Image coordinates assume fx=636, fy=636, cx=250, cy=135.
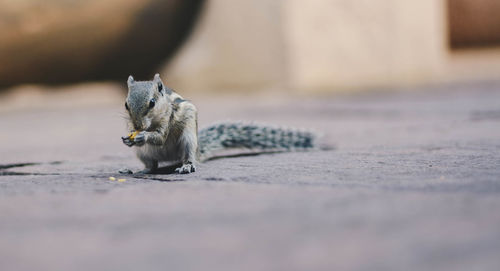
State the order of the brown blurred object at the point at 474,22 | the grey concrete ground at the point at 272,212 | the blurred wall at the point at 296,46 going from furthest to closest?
1. the brown blurred object at the point at 474,22
2. the blurred wall at the point at 296,46
3. the grey concrete ground at the point at 272,212

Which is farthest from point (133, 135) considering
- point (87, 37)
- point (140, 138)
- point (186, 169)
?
point (87, 37)

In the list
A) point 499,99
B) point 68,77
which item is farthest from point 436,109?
point 68,77

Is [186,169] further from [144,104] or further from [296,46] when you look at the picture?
[296,46]

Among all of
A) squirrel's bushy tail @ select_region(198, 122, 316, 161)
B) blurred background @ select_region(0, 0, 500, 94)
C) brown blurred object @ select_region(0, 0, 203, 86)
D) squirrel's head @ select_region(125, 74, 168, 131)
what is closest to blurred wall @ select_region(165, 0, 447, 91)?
blurred background @ select_region(0, 0, 500, 94)

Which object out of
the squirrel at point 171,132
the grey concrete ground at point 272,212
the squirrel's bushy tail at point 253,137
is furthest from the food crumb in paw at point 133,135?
the squirrel's bushy tail at point 253,137

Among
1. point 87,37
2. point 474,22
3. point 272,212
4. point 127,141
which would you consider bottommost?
point 272,212

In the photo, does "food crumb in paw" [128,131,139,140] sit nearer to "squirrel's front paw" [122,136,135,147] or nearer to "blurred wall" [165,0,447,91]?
"squirrel's front paw" [122,136,135,147]

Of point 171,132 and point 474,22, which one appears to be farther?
point 474,22

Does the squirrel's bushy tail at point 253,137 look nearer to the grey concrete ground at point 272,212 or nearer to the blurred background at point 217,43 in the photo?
the grey concrete ground at point 272,212
